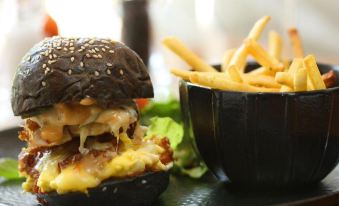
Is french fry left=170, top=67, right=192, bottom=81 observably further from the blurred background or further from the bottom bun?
the blurred background

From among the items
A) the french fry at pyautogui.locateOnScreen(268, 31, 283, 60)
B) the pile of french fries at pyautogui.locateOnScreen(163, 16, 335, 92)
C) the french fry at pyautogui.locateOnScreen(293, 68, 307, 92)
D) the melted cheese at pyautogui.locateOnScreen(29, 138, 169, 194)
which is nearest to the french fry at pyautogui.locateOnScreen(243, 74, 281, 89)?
the pile of french fries at pyautogui.locateOnScreen(163, 16, 335, 92)

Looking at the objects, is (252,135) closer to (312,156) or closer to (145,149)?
(312,156)

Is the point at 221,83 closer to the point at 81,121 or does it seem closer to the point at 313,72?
the point at 313,72

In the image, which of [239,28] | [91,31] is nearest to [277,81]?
[91,31]

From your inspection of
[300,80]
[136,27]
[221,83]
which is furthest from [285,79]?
[136,27]

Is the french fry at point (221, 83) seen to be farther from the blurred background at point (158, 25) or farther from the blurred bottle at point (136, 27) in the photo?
the blurred bottle at point (136, 27)

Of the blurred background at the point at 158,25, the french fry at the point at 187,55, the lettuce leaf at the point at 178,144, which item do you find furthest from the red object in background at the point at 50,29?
the french fry at the point at 187,55

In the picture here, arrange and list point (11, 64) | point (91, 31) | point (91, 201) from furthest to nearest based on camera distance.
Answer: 1. point (91, 31)
2. point (11, 64)
3. point (91, 201)

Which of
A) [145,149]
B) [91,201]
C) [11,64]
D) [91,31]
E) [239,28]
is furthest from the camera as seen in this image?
[239,28]

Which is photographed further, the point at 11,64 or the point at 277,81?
the point at 11,64
